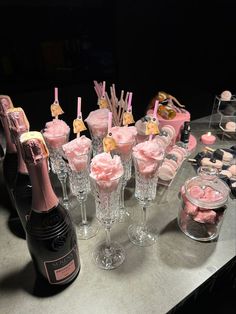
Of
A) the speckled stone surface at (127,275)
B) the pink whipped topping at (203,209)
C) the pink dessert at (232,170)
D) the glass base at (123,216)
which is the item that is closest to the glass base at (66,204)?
the speckled stone surface at (127,275)

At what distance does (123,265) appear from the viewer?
72cm

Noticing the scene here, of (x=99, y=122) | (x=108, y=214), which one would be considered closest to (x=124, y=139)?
(x=99, y=122)

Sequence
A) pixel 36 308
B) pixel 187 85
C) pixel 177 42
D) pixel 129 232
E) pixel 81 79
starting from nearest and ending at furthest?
pixel 36 308, pixel 129 232, pixel 81 79, pixel 177 42, pixel 187 85

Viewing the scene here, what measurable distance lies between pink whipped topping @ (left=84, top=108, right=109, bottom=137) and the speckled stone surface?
292 mm

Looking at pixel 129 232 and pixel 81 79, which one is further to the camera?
pixel 81 79

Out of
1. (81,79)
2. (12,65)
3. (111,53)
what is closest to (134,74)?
(111,53)

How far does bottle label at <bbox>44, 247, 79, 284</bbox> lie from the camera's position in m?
0.61

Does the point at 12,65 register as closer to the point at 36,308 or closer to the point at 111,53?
the point at 111,53

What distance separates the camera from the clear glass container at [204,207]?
78 cm

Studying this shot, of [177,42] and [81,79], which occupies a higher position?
[177,42]

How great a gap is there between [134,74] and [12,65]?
0.58 meters

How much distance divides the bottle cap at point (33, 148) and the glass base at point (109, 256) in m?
0.37

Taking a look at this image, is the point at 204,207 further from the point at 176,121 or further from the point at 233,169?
the point at 176,121

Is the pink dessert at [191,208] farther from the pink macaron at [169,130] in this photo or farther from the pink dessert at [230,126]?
the pink dessert at [230,126]
